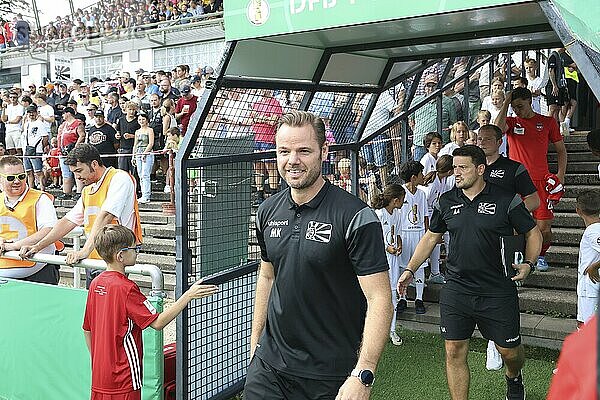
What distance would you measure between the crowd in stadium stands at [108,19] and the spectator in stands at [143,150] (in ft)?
44.8

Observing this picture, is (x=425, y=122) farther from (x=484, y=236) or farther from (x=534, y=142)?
(x=484, y=236)

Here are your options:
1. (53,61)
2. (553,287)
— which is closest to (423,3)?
(553,287)

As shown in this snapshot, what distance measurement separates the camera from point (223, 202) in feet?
16.6

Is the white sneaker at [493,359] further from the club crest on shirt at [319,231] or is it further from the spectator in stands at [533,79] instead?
the spectator in stands at [533,79]

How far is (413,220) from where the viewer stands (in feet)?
24.6

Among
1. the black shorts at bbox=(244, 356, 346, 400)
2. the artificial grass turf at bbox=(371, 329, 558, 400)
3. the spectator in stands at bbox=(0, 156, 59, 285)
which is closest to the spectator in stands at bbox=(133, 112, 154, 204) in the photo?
the spectator in stands at bbox=(0, 156, 59, 285)

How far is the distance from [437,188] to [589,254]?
10.7 feet

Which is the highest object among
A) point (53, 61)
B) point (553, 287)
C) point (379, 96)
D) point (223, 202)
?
point (53, 61)

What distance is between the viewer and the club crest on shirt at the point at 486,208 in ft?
15.5

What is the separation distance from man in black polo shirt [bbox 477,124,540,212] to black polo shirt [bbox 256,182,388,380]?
7.68 feet

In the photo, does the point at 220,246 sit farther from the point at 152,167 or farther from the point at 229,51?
the point at 152,167

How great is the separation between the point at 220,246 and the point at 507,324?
7.11 ft

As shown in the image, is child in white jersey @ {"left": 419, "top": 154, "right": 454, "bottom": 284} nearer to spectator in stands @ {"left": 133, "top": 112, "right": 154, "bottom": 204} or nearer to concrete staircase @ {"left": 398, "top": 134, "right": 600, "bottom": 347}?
concrete staircase @ {"left": 398, "top": 134, "right": 600, "bottom": 347}

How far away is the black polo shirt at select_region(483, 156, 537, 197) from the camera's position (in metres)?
5.21
